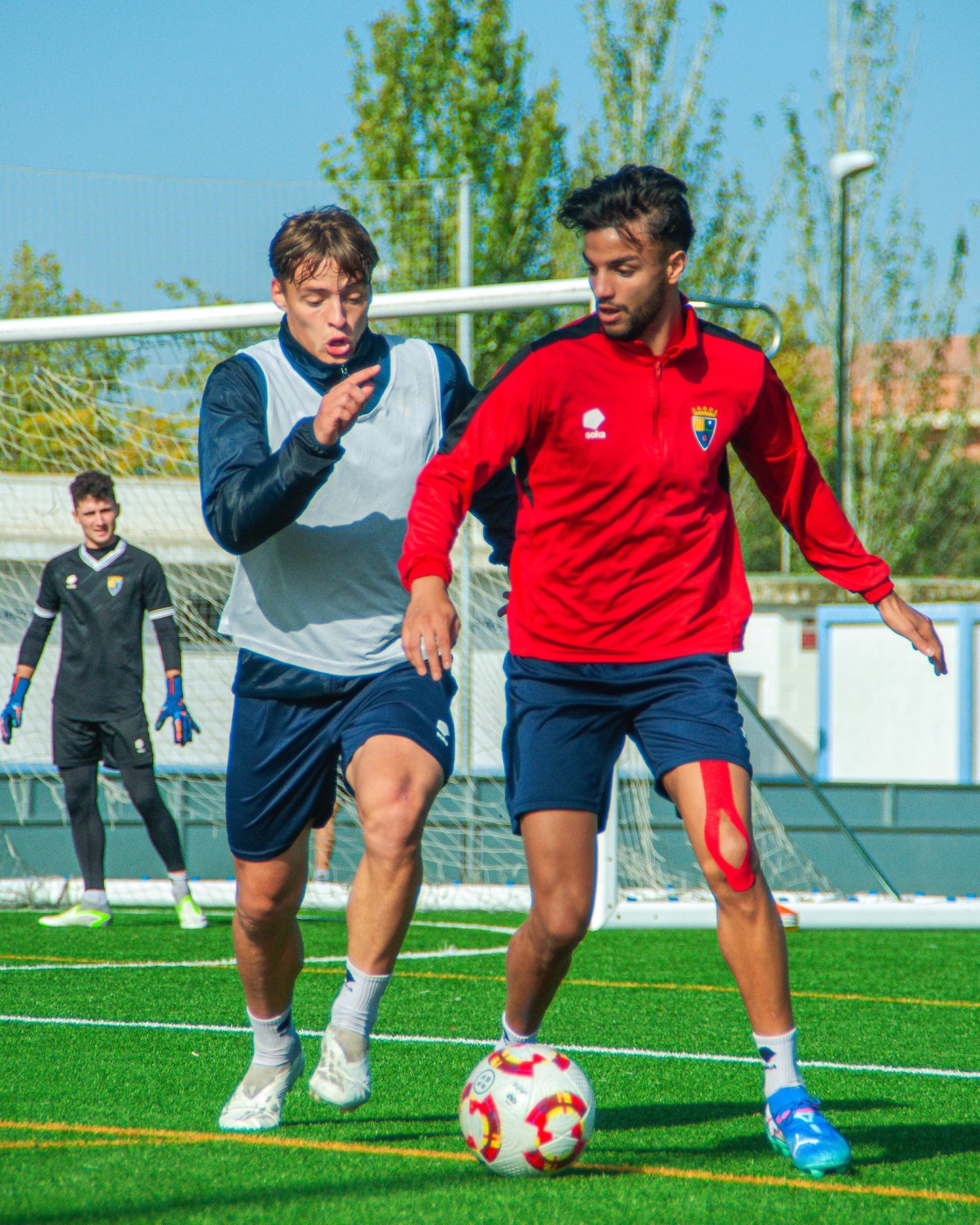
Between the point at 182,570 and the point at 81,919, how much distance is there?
245cm

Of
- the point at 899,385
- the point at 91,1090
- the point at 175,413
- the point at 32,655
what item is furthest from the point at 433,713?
the point at 899,385

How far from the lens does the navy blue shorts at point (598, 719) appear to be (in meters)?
3.54

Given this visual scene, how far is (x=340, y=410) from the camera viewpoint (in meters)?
3.30

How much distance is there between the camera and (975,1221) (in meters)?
2.92

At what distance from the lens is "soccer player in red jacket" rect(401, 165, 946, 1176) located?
3.53 m

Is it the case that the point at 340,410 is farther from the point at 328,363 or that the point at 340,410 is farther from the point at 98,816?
the point at 98,816

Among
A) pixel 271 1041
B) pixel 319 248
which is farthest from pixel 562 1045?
pixel 319 248

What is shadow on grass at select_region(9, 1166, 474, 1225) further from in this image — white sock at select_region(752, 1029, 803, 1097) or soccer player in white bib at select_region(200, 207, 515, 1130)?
white sock at select_region(752, 1029, 803, 1097)

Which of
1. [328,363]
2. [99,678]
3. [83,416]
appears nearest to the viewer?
[328,363]

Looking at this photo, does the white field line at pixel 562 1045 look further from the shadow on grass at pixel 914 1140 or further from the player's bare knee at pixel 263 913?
the player's bare knee at pixel 263 913

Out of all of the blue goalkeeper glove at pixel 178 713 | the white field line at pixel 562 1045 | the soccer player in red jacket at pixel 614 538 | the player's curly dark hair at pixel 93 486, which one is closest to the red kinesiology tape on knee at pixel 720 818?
the soccer player in red jacket at pixel 614 538

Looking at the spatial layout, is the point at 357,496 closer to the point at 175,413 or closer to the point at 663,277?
the point at 663,277

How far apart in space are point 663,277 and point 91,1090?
8.58ft

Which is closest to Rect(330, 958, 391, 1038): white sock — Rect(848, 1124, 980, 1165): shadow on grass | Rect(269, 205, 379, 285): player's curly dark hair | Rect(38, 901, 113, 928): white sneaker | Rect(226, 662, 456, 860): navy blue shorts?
Rect(226, 662, 456, 860): navy blue shorts
